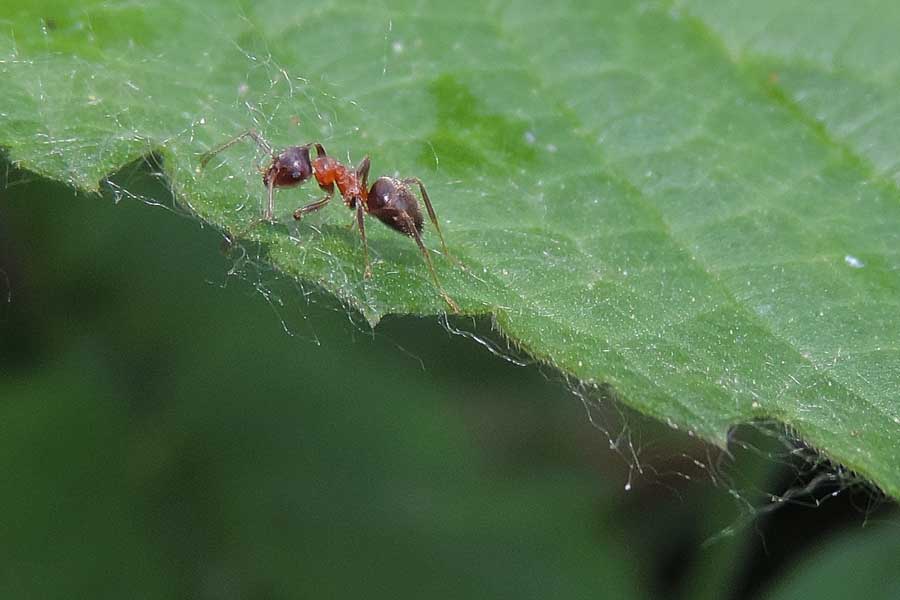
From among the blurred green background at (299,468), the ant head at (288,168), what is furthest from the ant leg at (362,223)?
the blurred green background at (299,468)

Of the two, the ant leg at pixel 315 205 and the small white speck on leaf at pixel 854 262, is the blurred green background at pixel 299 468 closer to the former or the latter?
the ant leg at pixel 315 205

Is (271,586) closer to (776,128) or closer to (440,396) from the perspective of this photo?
(440,396)

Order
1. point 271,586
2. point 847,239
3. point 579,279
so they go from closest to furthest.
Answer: point 579,279
point 847,239
point 271,586

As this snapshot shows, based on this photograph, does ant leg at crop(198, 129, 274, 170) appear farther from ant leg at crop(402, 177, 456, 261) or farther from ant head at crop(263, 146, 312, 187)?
ant leg at crop(402, 177, 456, 261)

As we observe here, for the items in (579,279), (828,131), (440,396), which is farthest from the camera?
(440,396)

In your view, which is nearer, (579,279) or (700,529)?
(579,279)

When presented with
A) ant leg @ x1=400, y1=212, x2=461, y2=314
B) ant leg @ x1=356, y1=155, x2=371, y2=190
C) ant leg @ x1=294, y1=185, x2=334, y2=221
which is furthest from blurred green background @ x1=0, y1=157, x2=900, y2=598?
ant leg @ x1=400, y1=212, x2=461, y2=314

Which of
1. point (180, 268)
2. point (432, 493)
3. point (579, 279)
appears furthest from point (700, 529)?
point (180, 268)

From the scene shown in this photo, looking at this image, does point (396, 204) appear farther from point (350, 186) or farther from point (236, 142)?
point (236, 142)
